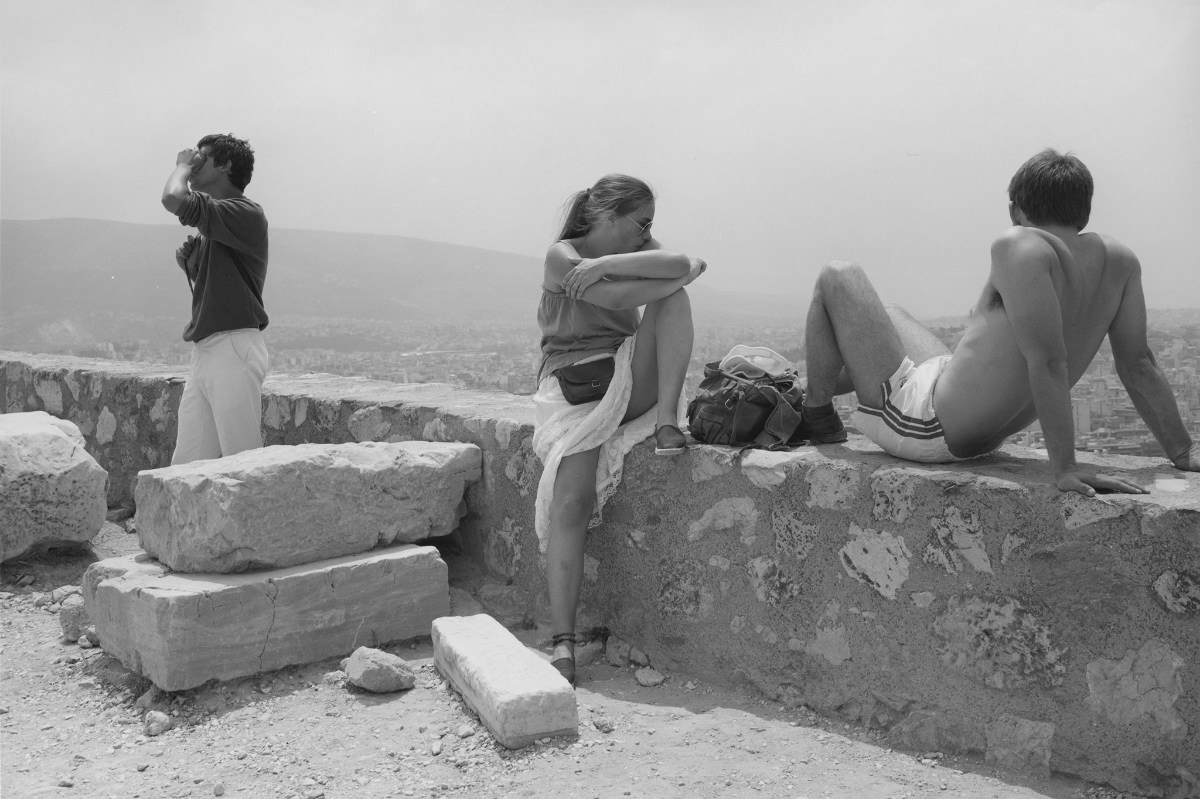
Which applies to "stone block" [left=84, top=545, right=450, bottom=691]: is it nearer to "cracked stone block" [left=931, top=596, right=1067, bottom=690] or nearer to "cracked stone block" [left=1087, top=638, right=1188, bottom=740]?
"cracked stone block" [left=931, top=596, right=1067, bottom=690]

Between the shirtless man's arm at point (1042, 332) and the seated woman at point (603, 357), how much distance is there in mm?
1129

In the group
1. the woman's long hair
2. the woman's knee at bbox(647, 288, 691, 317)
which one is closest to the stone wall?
the woman's knee at bbox(647, 288, 691, 317)

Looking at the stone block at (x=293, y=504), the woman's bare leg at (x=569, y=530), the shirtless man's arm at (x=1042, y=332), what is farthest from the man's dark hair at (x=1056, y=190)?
the stone block at (x=293, y=504)

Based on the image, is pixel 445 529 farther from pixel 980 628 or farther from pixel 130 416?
pixel 130 416

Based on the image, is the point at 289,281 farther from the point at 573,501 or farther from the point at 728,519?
the point at 728,519

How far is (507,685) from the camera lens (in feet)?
9.05

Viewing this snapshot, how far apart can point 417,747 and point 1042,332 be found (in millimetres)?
2045

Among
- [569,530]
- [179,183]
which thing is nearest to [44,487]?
[179,183]

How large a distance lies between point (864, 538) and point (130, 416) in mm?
4651

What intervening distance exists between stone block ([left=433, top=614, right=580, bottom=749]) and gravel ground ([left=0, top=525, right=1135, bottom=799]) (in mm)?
47

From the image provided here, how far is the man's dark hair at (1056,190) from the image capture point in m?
2.69

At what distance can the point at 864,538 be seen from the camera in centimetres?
283

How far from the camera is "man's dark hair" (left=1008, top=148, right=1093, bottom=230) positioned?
2691mm

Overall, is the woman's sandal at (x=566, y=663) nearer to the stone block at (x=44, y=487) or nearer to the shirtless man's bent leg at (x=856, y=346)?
the shirtless man's bent leg at (x=856, y=346)
